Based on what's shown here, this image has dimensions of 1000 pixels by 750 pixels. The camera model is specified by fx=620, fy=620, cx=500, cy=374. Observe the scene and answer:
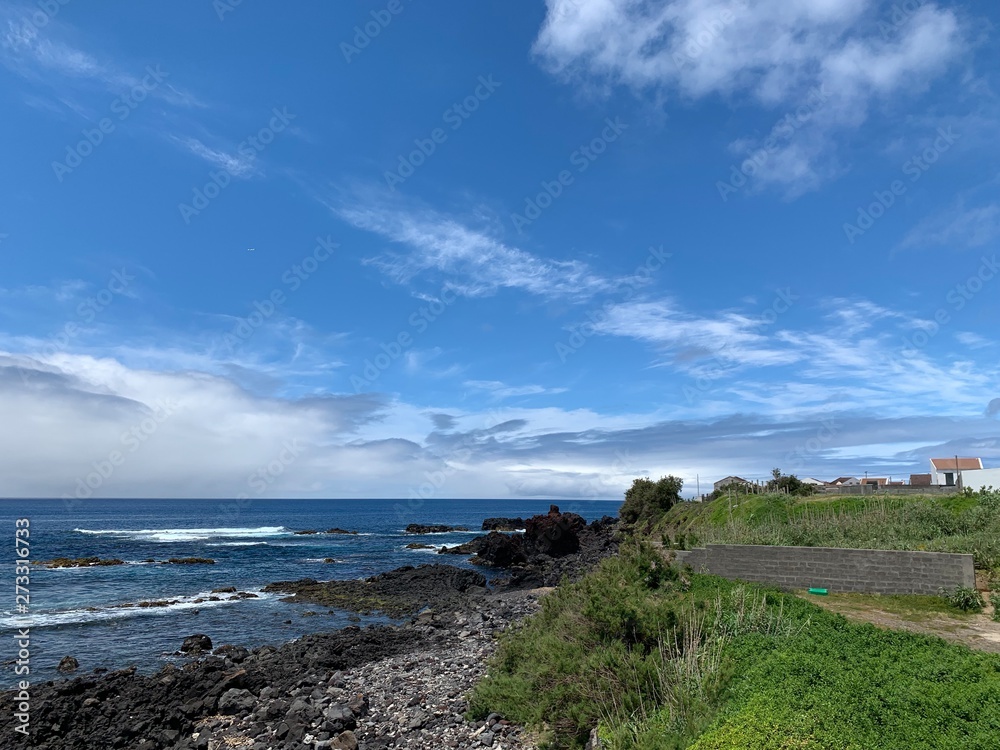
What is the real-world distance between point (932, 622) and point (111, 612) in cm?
3073

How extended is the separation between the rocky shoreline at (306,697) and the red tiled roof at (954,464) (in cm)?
4907

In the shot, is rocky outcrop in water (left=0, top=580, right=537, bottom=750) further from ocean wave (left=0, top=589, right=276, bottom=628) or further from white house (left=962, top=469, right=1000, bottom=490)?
white house (left=962, top=469, right=1000, bottom=490)

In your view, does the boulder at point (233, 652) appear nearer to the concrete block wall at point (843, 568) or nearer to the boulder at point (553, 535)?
the concrete block wall at point (843, 568)

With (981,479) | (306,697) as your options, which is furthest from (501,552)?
(306,697)

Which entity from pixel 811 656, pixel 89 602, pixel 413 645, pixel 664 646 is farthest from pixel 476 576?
pixel 811 656

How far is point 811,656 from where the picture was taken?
8.58 metres

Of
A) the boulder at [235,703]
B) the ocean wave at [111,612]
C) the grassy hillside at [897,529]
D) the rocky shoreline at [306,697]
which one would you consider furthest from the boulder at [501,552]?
the boulder at [235,703]

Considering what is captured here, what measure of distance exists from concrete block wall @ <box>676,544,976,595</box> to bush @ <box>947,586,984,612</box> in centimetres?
28

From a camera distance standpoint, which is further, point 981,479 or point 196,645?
point 981,479

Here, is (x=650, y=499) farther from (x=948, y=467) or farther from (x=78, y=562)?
(x=78, y=562)

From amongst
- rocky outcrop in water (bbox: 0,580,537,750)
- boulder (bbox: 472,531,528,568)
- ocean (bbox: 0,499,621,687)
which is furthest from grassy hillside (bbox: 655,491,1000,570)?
boulder (bbox: 472,531,528,568)

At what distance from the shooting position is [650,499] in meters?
52.9

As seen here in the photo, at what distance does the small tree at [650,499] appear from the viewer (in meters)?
52.0

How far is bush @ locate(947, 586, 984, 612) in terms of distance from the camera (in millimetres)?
14477
